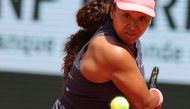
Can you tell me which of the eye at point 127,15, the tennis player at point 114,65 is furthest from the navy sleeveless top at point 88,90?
the eye at point 127,15

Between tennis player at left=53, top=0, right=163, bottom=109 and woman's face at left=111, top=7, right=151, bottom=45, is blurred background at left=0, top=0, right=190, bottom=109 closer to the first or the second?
tennis player at left=53, top=0, right=163, bottom=109

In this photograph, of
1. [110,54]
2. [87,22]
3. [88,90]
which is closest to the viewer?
[110,54]

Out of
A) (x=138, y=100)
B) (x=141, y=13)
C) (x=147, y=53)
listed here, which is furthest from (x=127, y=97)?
(x=147, y=53)

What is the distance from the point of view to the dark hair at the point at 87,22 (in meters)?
3.01

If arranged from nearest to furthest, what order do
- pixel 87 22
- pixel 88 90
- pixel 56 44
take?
pixel 88 90
pixel 87 22
pixel 56 44

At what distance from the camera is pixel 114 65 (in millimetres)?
2674

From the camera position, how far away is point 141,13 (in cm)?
267

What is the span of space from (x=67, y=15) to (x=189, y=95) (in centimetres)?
166

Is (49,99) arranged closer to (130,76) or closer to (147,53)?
(147,53)

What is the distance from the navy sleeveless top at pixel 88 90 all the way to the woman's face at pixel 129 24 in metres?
0.05

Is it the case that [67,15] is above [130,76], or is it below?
below

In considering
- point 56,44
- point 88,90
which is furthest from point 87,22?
point 56,44

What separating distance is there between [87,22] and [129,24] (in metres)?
0.42

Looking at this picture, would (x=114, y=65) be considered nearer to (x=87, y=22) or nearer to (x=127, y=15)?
(x=127, y=15)
